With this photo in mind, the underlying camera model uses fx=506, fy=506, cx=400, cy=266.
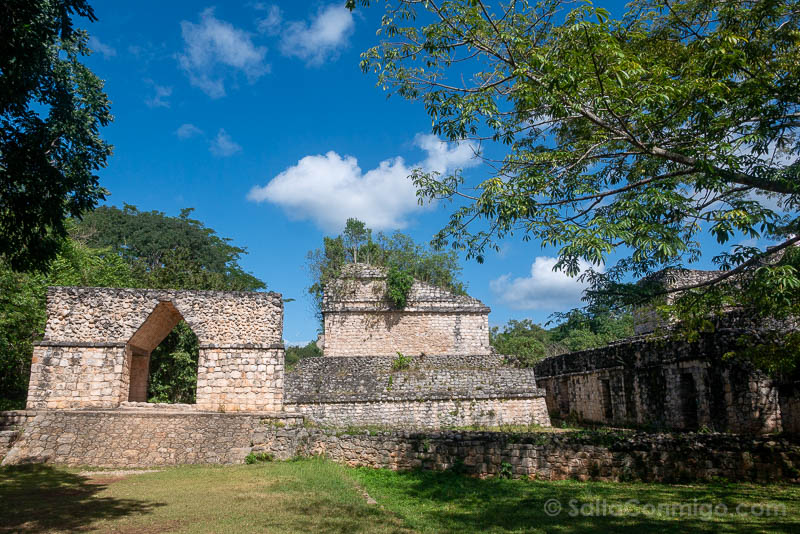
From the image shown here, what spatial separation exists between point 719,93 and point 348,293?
2117 cm

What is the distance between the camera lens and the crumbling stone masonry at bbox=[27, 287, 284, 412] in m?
12.5

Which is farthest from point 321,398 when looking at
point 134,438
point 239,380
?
point 134,438

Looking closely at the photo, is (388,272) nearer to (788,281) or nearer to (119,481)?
(119,481)

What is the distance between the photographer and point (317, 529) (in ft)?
19.5

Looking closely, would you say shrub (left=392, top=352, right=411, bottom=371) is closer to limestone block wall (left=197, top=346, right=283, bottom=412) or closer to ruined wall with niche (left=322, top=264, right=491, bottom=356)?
limestone block wall (left=197, top=346, right=283, bottom=412)

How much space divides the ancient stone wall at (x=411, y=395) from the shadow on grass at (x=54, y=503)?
8.20 meters

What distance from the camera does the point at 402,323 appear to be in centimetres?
2552

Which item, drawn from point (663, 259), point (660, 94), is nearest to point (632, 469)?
point (663, 259)

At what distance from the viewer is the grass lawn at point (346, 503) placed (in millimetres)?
6047

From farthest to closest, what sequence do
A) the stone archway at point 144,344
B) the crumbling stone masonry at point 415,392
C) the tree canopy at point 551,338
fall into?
the tree canopy at point 551,338 → the crumbling stone masonry at point 415,392 → the stone archway at point 144,344

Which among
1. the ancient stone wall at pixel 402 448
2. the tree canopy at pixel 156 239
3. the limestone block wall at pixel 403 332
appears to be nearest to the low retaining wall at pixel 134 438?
the ancient stone wall at pixel 402 448

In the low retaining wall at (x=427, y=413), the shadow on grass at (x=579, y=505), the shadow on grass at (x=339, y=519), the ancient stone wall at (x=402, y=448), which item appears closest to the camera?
the shadow on grass at (x=339, y=519)

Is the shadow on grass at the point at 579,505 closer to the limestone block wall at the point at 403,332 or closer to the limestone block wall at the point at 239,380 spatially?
the limestone block wall at the point at 239,380

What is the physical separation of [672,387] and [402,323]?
1356 centimetres
